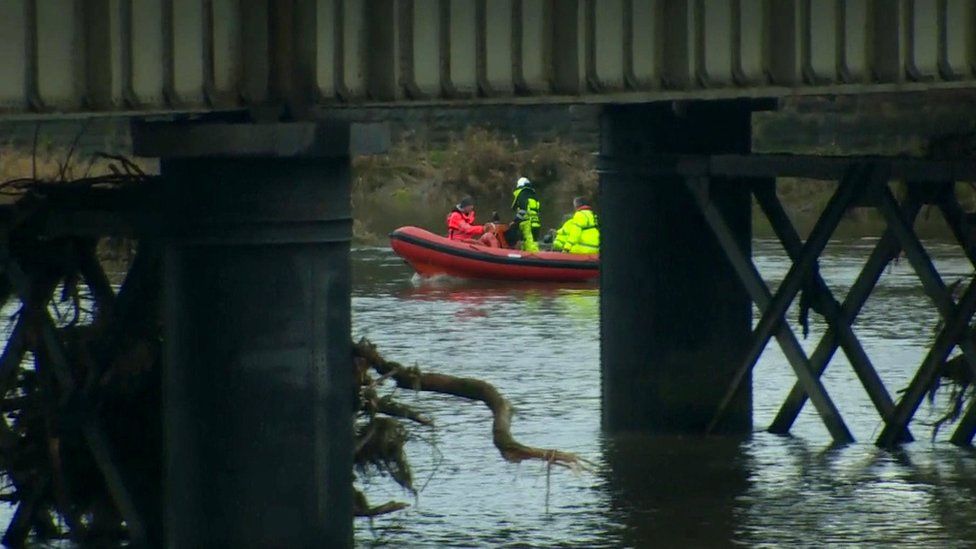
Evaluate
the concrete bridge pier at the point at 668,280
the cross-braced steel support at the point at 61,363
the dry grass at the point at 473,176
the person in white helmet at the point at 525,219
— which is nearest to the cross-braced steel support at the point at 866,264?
the concrete bridge pier at the point at 668,280

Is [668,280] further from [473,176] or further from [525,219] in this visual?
[473,176]

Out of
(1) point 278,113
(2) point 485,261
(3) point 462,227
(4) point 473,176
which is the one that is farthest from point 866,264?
(4) point 473,176

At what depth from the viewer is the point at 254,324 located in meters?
10.2

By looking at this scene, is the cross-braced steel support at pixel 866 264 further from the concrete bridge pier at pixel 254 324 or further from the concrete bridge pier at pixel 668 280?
the concrete bridge pier at pixel 254 324

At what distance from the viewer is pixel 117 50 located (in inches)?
393

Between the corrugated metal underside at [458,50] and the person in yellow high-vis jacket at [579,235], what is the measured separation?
68.7 ft

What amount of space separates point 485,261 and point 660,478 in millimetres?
18354

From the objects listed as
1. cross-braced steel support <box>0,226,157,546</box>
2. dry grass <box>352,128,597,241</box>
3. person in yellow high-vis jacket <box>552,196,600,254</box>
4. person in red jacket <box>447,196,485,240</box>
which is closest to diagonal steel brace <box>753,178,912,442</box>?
cross-braced steel support <box>0,226,157,546</box>

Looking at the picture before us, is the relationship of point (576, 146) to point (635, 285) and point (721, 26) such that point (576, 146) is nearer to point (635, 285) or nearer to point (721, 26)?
point (635, 285)

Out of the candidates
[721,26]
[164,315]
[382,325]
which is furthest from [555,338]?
[164,315]

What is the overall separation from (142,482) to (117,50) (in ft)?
9.06

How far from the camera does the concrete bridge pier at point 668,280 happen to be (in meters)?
15.8

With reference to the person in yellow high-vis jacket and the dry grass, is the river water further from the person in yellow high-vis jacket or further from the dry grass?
the dry grass

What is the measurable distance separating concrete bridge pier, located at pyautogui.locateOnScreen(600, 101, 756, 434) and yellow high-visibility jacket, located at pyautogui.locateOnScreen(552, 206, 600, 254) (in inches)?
676
